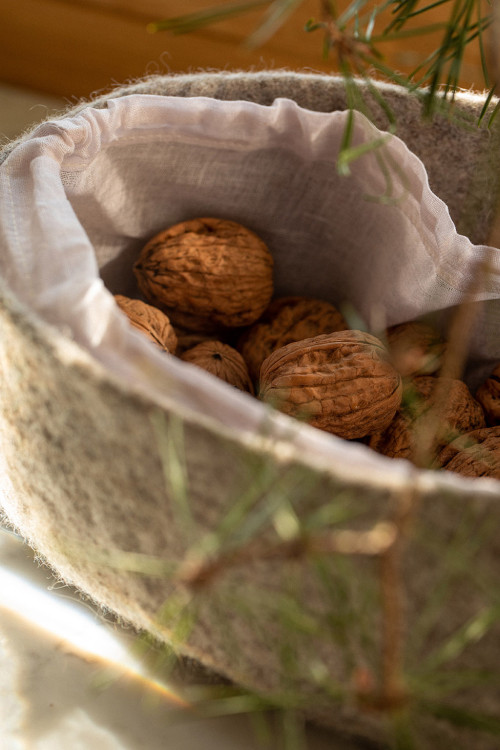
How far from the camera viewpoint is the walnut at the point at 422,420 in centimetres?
50

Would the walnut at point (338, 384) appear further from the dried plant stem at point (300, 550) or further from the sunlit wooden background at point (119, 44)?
the sunlit wooden background at point (119, 44)

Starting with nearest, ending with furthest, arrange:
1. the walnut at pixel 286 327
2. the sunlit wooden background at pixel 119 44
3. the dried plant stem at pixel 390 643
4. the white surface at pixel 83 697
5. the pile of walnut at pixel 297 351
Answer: the dried plant stem at pixel 390 643
the white surface at pixel 83 697
the pile of walnut at pixel 297 351
the walnut at pixel 286 327
the sunlit wooden background at pixel 119 44

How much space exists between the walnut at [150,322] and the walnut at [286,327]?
0.23 feet

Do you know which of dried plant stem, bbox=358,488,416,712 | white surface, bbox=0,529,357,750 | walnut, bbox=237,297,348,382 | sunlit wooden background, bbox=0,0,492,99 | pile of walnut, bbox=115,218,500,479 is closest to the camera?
dried plant stem, bbox=358,488,416,712

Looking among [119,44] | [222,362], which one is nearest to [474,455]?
[222,362]

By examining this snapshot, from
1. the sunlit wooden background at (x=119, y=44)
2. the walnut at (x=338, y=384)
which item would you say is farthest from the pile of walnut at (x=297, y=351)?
the sunlit wooden background at (x=119, y=44)

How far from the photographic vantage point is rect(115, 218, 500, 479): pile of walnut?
482mm

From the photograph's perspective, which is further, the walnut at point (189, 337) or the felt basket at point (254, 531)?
the walnut at point (189, 337)

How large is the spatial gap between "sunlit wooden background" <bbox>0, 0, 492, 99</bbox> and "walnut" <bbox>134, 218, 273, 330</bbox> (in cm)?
41

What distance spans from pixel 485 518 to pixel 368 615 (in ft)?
0.19

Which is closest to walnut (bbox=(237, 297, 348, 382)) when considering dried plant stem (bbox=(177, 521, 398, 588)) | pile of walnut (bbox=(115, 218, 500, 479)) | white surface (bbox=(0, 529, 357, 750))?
pile of walnut (bbox=(115, 218, 500, 479))

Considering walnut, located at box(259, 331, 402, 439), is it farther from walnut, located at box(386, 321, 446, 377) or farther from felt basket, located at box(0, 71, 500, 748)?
felt basket, located at box(0, 71, 500, 748)

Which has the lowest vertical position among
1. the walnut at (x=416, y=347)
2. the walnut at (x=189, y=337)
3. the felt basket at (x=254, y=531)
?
the walnut at (x=189, y=337)

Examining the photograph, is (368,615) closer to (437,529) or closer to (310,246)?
(437,529)
